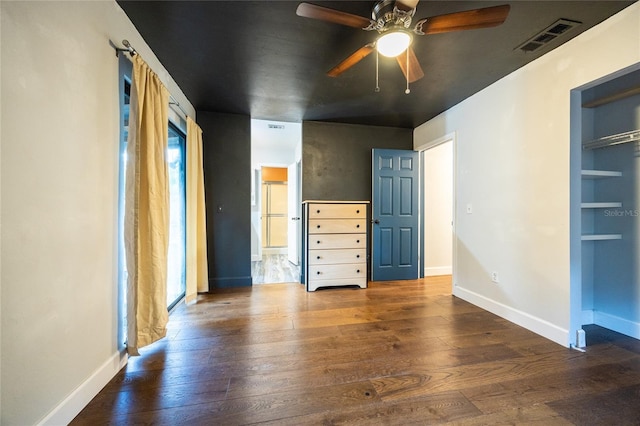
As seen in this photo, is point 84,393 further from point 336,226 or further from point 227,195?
point 336,226

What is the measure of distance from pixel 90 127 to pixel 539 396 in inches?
110

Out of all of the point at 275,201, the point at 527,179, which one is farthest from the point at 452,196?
the point at 275,201

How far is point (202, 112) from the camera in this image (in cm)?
329

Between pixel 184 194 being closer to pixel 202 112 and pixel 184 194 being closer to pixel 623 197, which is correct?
pixel 202 112

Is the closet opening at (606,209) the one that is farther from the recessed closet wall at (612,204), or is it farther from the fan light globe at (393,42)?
the fan light globe at (393,42)

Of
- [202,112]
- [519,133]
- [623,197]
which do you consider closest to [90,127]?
[202,112]

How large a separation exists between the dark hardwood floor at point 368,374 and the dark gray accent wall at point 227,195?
953mm

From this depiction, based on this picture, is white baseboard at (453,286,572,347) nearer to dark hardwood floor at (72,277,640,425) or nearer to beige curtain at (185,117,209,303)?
dark hardwood floor at (72,277,640,425)

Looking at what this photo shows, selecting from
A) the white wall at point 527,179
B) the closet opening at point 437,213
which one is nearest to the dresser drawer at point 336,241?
the white wall at point 527,179

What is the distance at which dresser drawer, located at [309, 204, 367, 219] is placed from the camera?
10.6ft

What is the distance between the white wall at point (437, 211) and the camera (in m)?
3.99

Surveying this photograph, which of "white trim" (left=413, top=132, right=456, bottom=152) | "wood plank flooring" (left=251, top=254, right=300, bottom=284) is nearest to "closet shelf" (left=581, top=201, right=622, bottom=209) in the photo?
"white trim" (left=413, top=132, right=456, bottom=152)

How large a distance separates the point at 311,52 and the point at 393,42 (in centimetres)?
76

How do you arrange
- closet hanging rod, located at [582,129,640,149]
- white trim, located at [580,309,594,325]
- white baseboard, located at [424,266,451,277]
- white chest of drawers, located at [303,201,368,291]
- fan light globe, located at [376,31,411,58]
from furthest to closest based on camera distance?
white baseboard, located at [424,266,451,277], white chest of drawers, located at [303,201,368,291], white trim, located at [580,309,594,325], closet hanging rod, located at [582,129,640,149], fan light globe, located at [376,31,411,58]
